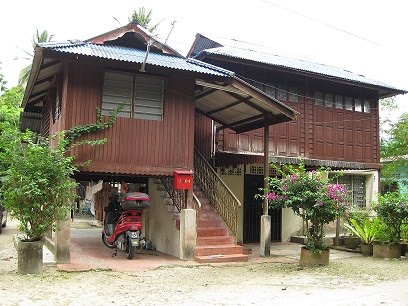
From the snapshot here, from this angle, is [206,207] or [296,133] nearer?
[206,207]

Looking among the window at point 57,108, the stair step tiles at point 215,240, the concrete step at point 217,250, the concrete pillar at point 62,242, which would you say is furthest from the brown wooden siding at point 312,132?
the concrete pillar at point 62,242

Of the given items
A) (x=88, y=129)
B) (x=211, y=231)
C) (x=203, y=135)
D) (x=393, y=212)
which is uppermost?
(x=203, y=135)

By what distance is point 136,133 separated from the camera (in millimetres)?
9977

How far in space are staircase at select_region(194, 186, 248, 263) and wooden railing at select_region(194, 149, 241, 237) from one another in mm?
164

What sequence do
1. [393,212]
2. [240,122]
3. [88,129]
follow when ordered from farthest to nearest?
[240,122] → [393,212] → [88,129]

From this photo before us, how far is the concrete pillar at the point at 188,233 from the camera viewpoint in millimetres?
9984

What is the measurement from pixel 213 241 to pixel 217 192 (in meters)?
1.63

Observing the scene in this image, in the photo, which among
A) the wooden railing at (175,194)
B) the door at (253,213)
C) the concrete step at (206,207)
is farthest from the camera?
the door at (253,213)

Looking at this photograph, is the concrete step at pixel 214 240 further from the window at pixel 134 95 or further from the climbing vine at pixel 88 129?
the climbing vine at pixel 88 129

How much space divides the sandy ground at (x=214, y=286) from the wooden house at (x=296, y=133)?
4816 millimetres

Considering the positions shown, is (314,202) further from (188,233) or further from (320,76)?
(320,76)

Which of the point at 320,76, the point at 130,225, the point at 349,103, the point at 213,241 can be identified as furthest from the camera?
the point at 349,103

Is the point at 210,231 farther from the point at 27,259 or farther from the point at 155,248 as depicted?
the point at 27,259

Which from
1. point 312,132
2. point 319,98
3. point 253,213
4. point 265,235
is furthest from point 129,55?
point 319,98
